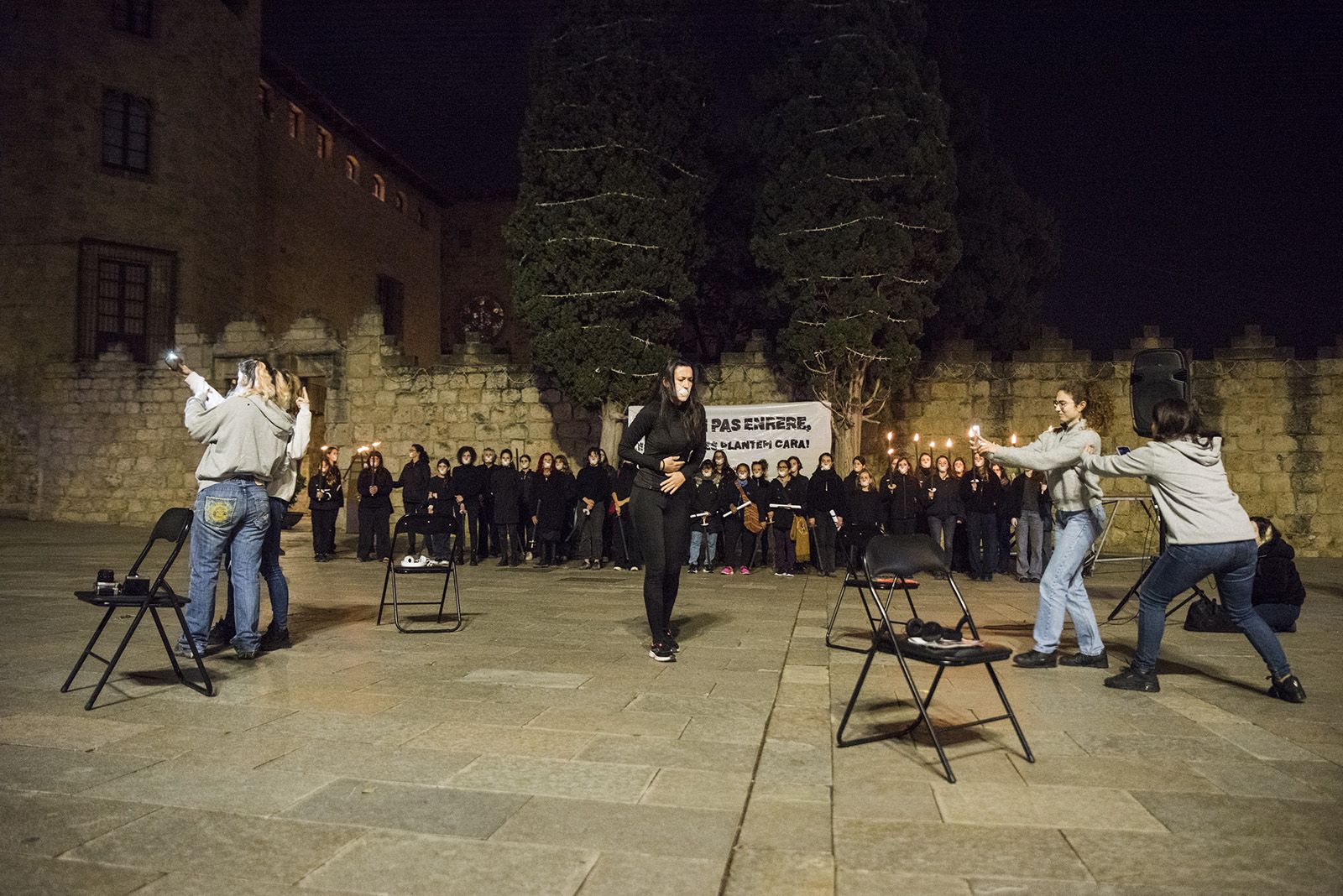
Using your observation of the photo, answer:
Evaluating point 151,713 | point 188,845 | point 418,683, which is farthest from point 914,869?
point 151,713

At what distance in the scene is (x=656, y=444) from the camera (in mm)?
5984

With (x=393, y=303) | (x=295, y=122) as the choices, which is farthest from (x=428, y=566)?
(x=393, y=303)

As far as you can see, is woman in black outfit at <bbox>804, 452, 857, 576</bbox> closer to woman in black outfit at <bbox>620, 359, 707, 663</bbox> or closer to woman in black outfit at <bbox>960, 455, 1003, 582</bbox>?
woman in black outfit at <bbox>960, 455, 1003, 582</bbox>

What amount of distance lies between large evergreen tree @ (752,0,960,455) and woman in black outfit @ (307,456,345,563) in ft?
23.8

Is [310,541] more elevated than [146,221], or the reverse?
[146,221]

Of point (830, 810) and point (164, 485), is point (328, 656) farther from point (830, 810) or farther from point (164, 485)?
point (164, 485)

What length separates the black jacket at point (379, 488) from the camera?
1361 centimetres

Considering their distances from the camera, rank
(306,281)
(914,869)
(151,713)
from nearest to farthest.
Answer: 1. (914,869)
2. (151,713)
3. (306,281)

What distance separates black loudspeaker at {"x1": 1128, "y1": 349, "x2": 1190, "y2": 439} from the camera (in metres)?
7.57

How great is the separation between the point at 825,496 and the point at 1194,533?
24.0 feet

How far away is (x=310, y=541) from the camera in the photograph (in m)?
16.8

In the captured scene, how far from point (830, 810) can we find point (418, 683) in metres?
2.80

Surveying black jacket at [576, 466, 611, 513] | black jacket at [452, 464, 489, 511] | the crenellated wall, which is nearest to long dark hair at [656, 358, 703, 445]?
black jacket at [576, 466, 611, 513]

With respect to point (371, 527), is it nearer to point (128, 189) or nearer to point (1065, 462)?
point (1065, 462)
